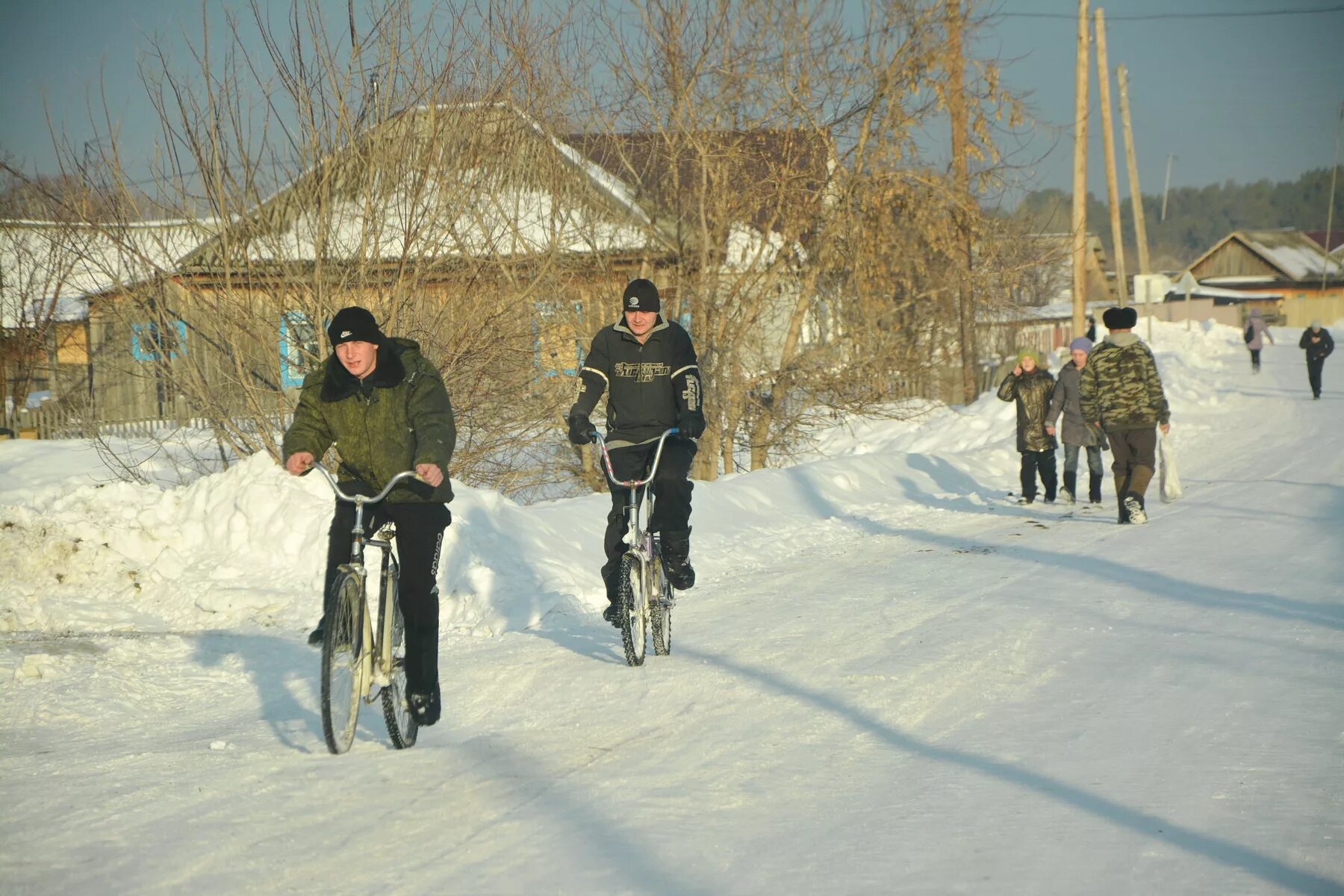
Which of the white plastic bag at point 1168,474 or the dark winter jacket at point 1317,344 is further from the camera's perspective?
the dark winter jacket at point 1317,344

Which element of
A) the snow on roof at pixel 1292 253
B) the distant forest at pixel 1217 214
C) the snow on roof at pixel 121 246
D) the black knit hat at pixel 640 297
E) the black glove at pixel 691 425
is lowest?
the black glove at pixel 691 425

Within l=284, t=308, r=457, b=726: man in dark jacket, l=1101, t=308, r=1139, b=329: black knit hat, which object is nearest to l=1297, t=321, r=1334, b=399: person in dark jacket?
l=1101, t=308, r=1139, b=329: black knit hat

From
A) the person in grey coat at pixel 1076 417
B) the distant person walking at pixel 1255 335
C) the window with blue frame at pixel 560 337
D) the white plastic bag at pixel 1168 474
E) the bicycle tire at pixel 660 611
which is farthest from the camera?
the distant person walking at pixel 1255 335

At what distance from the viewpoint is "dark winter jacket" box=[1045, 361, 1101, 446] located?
46.3 feet

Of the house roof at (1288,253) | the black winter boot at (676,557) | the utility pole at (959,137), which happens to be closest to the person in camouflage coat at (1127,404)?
the utility pole at (959,137)

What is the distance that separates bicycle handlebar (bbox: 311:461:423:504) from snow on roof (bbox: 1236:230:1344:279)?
103 meters

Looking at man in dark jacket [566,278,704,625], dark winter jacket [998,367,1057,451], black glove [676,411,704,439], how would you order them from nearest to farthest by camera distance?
black glove [676,411,704,439] → man in dark jacket [566,278,704,625] → dark winter jacket [998,367,1057,451]

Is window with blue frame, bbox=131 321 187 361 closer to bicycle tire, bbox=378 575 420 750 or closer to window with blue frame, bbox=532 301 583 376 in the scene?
window with blue frame, bbox=532 301 583 376

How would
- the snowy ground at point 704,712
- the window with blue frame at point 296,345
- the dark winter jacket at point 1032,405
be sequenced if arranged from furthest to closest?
the dark winter jacket at point 1032,405, the window with blue frame at point 296,345, the snowy ground at point 704,712

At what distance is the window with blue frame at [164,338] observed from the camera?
1189cm

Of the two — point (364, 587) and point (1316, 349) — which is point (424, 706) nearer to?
point (364, 587)

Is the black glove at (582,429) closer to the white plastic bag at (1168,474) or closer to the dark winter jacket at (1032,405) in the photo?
the dark winter jacket at (1032,405)

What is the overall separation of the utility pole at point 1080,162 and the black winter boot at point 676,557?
1961 cm

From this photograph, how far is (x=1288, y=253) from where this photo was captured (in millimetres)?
102750
